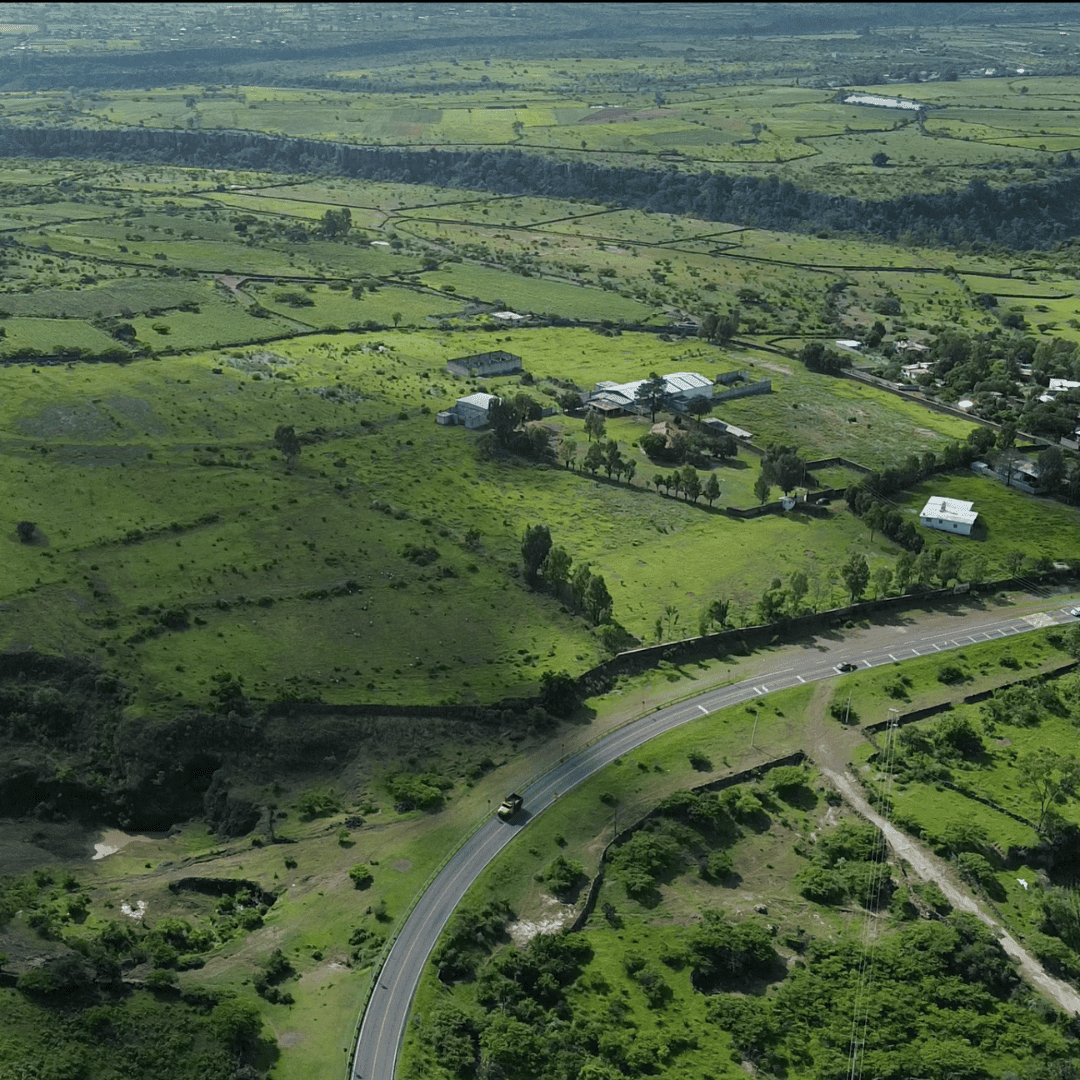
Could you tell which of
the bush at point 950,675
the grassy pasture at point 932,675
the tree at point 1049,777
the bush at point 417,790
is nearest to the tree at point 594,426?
the grassy pasture at point 932,675

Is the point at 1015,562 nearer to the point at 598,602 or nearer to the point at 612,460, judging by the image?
the point at 612,460

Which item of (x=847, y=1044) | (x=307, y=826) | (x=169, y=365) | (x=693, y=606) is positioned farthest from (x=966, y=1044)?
(x=169, y=365)

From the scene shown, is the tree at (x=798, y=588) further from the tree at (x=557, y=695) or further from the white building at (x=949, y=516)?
the tree at (x=557, y=695)

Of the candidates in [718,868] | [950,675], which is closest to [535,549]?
[950,675]

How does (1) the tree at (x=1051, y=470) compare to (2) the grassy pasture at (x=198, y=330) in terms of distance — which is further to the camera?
(2) the grassy pasture at (x=198, y=330)

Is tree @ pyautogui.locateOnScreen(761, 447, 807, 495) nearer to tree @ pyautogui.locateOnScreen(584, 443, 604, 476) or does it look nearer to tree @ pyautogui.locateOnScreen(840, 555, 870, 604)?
tree @ pyautogui.locateOnScreen(584, 443, 604, 476)

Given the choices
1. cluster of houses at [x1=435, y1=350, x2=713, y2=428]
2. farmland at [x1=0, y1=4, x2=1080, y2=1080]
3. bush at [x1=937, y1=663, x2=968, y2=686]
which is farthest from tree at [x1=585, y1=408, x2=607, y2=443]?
bush at [x1=937, y1=663, x2=968, y2=686]

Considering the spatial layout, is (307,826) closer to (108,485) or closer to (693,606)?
(693,606)
